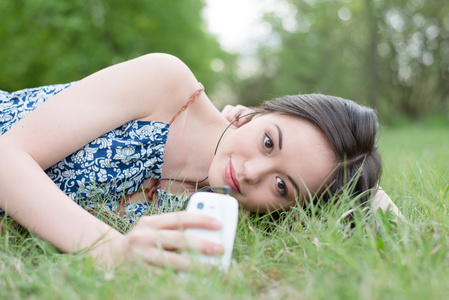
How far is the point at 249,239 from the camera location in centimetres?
169

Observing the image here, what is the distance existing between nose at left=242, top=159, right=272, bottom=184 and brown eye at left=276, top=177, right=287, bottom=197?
0.24 feet

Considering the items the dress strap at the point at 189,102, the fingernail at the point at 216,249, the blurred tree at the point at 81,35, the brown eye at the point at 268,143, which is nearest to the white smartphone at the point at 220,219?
the fingernail at the point at 216,249

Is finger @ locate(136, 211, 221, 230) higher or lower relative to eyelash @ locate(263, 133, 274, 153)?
lower

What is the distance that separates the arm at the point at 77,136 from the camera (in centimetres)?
153

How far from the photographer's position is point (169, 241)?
137 cm

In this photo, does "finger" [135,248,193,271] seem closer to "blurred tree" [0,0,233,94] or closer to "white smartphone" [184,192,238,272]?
"white smartphone" [184,192,238,272]

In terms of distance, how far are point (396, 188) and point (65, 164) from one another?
1.86 m

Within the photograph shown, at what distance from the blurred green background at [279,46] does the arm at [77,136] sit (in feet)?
26.0

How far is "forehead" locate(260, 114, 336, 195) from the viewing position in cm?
193

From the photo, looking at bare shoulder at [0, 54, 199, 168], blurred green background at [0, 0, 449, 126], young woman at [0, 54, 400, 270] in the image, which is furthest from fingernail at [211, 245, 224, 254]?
blurred green background at [0, 0, 449, 126]

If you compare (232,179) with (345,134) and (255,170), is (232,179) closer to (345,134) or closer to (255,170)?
(255,170)

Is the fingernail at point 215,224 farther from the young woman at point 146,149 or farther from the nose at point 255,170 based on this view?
the nose at point 255,170

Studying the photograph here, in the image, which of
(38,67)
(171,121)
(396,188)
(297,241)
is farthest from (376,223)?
Result: (38,67)

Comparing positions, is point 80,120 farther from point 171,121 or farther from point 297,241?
point 297,241
